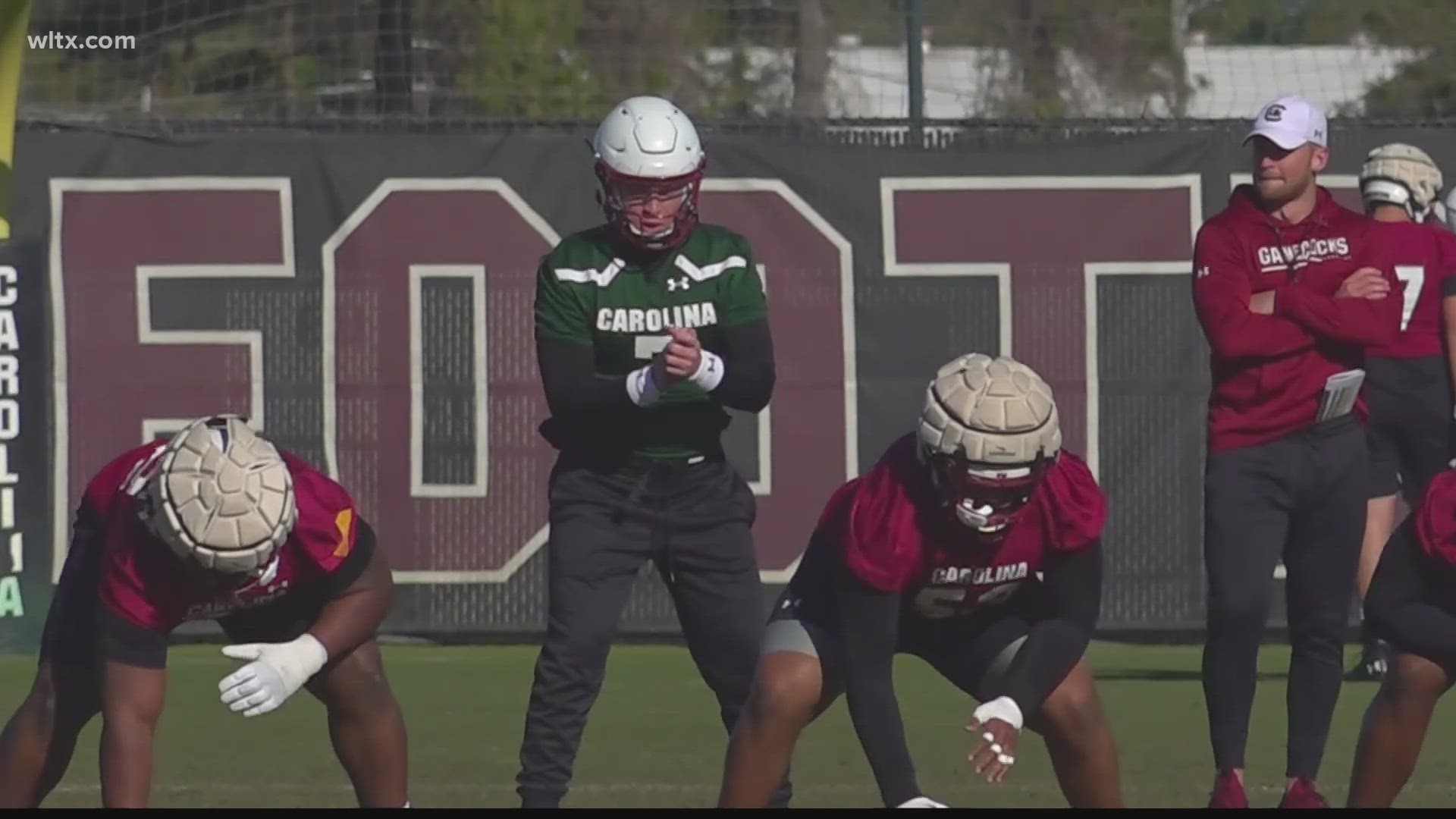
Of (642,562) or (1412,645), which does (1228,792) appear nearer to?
(1412,645)

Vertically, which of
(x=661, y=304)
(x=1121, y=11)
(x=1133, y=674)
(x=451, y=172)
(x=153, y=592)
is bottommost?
(x=1133, y=674)

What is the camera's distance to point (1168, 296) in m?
11.5

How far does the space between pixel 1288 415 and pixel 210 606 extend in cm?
308

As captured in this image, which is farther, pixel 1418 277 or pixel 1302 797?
pixel 1418 277

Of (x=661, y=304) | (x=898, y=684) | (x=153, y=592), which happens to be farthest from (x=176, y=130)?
(x=153, y=592)

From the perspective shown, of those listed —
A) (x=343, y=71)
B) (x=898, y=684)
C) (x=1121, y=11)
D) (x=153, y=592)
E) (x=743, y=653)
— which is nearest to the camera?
(x=153, y=592)

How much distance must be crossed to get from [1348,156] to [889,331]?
2.16 metres

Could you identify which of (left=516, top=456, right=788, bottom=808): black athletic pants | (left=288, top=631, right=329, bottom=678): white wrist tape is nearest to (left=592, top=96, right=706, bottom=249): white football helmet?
(left=516, top=456, right=788, bottom=808): black athletic pants

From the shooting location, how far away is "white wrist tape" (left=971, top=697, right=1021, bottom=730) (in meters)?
5.65

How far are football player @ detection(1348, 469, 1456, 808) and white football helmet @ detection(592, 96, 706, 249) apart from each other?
6.79 ft

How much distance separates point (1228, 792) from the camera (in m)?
6.93

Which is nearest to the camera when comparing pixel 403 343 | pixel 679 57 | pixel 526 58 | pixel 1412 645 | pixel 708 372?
pixel 1412 645

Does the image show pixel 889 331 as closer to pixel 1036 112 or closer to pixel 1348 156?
pixel 1348 156

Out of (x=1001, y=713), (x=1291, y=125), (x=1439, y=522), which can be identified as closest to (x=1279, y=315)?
(x=1291, y=125)
